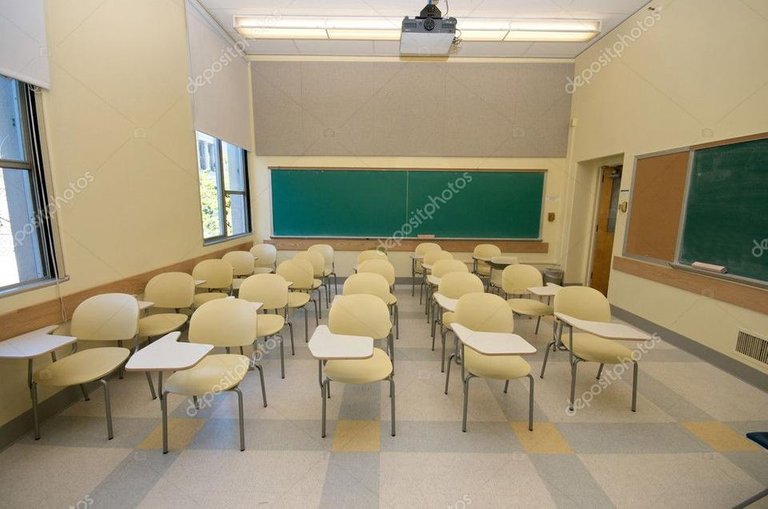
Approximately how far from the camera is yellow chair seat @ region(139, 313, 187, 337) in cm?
288

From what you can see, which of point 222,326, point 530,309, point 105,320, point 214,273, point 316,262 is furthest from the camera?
point 316,262

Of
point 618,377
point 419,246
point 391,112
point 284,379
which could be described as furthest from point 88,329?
point 391,112

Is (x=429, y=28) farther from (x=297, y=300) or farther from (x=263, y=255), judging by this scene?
(x=263, y=255)

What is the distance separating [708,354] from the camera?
11.2 feet

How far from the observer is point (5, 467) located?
2.01 m

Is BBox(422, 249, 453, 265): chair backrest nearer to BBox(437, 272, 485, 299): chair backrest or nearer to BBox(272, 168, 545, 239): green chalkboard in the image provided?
BBox(272, 168, 545, 239): green chalkboard

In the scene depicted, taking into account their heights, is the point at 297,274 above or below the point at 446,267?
below

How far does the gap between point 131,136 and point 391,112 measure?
3984mm

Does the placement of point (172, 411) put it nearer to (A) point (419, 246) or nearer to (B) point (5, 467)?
(B) point (5, 467)

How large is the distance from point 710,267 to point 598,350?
74.0 inches

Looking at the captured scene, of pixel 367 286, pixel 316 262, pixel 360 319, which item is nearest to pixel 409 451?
pixel 360 319

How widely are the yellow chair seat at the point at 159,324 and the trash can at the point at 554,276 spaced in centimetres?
557

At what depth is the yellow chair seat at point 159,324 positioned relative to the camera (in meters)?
2.88

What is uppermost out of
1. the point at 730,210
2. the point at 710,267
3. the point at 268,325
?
the point at 730,210
